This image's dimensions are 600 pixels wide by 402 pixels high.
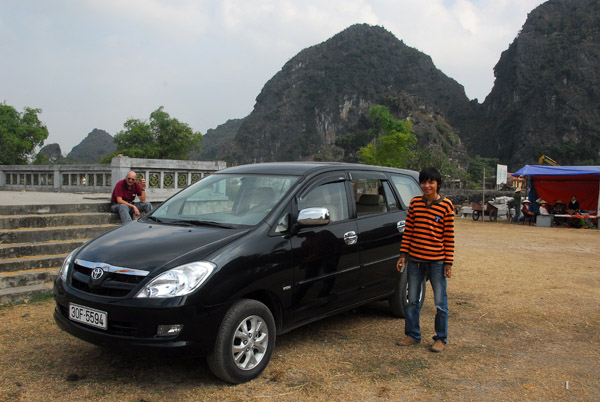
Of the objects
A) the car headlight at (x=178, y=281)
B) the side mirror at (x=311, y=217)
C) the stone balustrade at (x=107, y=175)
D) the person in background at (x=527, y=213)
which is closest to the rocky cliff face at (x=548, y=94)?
the person in background at (x=527, y=213)

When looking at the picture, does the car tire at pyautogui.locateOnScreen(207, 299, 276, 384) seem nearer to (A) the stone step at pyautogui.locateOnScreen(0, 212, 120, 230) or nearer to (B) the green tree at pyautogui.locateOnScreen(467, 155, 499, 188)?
(A) the stone step at pyautogui.locateOnScreen(0, 212, 120, 230)

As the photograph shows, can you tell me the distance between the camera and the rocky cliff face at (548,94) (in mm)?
111812

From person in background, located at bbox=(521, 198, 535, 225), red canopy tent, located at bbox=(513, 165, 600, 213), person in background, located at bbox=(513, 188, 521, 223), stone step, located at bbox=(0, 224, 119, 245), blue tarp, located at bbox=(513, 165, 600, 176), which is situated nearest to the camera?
stone step, located at bbox=(0, 224, 119, 245)

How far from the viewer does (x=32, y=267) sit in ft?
20.9

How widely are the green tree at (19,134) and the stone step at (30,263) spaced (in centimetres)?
4775

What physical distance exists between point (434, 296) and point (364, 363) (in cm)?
101

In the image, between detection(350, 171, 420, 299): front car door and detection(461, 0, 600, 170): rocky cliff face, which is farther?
detection(461, 0, 600, 170): rocky cliff face

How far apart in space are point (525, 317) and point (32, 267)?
6.46 meters

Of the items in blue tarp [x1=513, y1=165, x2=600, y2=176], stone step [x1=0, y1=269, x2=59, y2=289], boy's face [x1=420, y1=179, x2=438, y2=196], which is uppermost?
blue tarp [x1=513, y1=165, x2=600, y2=176]

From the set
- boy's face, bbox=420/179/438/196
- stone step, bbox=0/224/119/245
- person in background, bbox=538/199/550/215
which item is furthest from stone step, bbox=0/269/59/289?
person in background, bbox=538/199/550/215

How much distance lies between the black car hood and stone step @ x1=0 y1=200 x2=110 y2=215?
416cm

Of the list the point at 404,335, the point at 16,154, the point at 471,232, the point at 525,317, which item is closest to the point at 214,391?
the point at 404,335

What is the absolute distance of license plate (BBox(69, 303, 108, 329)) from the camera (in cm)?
335

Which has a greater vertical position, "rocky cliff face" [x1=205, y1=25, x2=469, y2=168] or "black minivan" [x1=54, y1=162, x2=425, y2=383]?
"rocky cliff face" [x1=205, y1=25, x2=469, y2=168]
